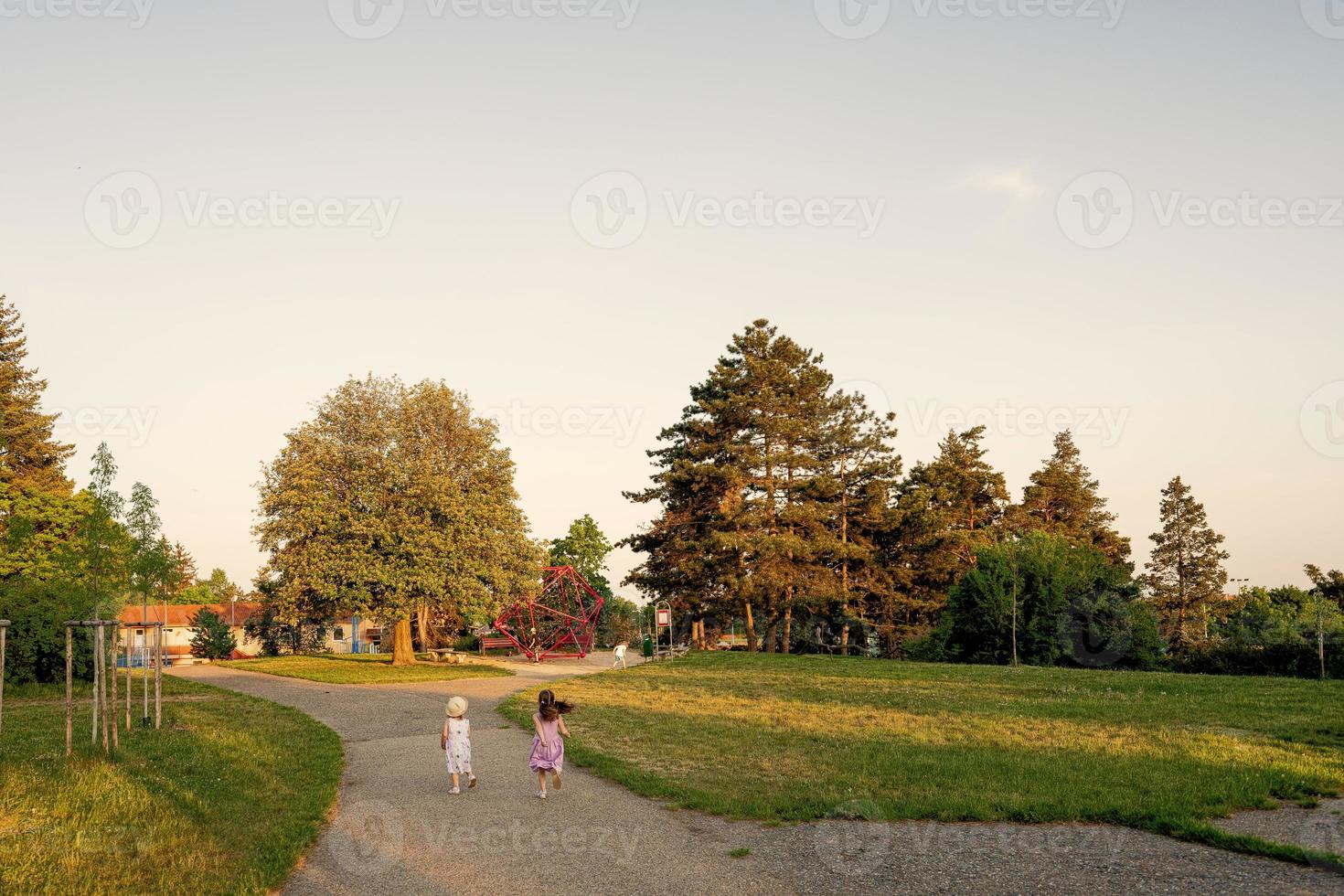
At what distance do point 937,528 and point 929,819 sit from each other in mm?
41823

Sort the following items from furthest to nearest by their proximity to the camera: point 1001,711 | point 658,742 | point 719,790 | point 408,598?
point 408,598, point 1001,711, point 658,742, point 719,790

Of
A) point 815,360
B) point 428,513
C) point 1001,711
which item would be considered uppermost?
point 815,360

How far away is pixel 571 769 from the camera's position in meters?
12.5

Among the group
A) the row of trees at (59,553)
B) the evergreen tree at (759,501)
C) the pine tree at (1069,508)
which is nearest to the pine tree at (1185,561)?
the pine tree at (1069,508)

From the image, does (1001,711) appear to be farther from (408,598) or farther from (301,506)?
(301,506)

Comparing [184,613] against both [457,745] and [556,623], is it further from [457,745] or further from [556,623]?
[457,745]

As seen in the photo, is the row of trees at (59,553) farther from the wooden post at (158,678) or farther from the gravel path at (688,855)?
the gravel path at (688,855)

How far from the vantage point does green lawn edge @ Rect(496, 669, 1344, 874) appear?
7.33m

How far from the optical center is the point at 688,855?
8039 mm

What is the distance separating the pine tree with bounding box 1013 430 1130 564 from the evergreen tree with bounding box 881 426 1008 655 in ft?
12.7

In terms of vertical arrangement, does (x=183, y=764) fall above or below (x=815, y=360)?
below

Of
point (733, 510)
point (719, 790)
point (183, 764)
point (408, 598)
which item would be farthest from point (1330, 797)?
point (733, 510)

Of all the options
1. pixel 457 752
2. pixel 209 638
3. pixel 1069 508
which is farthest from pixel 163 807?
pixel 1069 508

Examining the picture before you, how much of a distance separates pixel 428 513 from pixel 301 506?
496 centimetres
